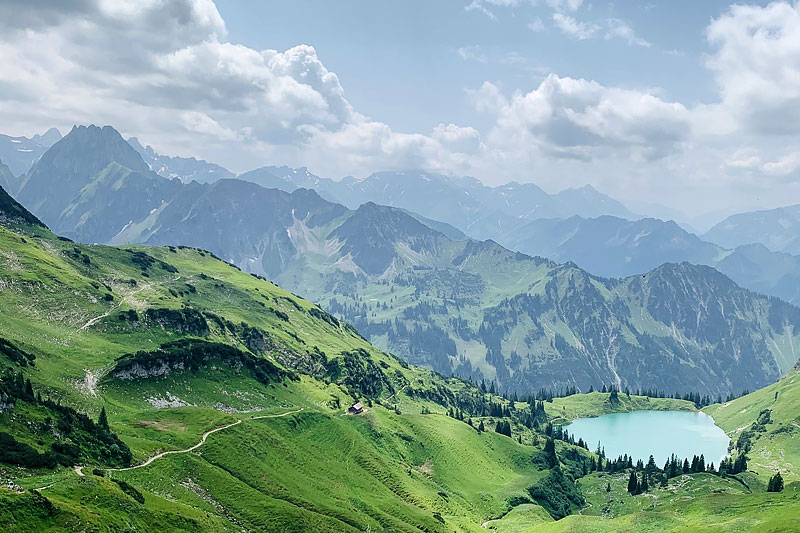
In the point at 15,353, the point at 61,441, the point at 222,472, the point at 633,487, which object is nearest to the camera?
the point at 61,441

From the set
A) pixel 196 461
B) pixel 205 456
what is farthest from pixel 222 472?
pixel 205 456

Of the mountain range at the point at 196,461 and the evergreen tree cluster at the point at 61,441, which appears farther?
the mountain range at the point at 196,461

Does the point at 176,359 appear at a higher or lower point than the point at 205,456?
higher

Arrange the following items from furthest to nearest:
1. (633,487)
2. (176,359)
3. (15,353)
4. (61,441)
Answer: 1. (633,487)
2. (176,359)
3. (15,353)
4. (61,441)

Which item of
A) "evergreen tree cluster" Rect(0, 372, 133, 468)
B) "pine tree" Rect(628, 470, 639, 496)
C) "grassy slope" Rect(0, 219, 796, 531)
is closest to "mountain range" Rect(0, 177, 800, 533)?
"evergreen tree cluster" Rect(0, 372, 133, 468)

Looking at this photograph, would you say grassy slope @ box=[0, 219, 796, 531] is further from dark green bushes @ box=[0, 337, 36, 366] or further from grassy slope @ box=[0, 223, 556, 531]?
dark green bushes @ box=[0, 337, 36, 366]

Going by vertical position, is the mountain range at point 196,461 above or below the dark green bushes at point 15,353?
below

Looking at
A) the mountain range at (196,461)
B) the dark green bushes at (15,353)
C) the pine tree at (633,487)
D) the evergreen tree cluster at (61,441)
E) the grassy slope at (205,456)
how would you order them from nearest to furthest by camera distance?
the evergreen tree cluster at (61,441)
the mountain range at (196,461)
the grassy slope at (205,456)
the dark green bushes at (15,353)
the pine tree at (633,487)

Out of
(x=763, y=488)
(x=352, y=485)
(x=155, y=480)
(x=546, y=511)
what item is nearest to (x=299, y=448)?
(x=352, y=485)

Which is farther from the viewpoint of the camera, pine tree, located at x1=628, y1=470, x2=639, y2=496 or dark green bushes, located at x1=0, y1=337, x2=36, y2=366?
pine tree, located at x1=628, y1=470, x2=639, y2=496

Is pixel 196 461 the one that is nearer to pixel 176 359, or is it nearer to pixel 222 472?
pixel 222 472

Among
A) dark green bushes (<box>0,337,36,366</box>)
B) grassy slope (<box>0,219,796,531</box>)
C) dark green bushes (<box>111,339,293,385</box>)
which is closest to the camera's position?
grassy slope (<box>0,219,796,531</box>)

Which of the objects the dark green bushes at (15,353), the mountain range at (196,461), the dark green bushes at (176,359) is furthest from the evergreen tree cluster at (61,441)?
the dark green bushes at (176,359)

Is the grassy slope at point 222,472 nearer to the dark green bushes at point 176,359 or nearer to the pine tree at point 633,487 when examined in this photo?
the dark green bushes at point 176,359
